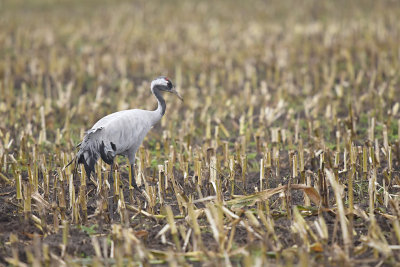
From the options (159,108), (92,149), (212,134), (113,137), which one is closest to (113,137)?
(113,137)

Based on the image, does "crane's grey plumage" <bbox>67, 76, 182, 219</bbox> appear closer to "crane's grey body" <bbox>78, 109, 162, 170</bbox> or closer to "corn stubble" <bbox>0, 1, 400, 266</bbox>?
"crane's grey body" <bbox>78, 109, 162, 170</bbox>

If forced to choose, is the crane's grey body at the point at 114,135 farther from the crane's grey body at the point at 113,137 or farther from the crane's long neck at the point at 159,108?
the crane's long neck at the point at 159,108

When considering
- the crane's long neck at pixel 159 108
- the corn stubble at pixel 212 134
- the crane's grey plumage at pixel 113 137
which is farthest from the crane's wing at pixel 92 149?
the crane's long neck at pixel 159 108

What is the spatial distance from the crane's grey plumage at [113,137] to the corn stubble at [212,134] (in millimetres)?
201

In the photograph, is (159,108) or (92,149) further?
(159,108)

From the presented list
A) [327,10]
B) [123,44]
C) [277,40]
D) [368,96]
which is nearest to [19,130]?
[368,96]

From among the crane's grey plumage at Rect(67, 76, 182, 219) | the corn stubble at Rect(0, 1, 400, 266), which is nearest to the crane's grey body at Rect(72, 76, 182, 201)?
the crane's grey plumage at Rect(67, 76, 182, 219)

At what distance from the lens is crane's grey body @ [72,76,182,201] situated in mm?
5836

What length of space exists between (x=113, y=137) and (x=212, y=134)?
281 centimetres

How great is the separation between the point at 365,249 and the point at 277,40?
10.3 m

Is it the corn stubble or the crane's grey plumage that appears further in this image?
the crane's grey plumage

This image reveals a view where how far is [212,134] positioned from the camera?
855cm

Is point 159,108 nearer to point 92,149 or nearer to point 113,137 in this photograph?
point 113,137

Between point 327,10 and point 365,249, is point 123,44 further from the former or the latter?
point 365,249
